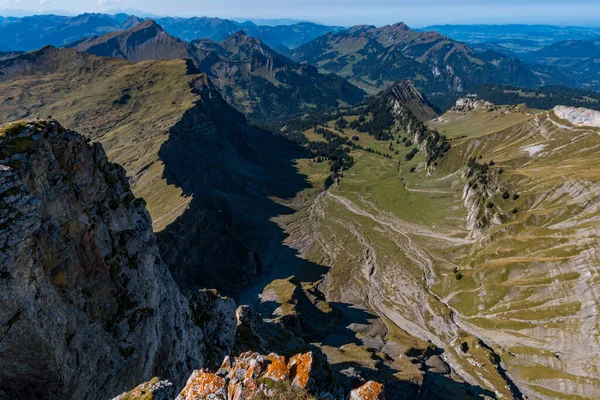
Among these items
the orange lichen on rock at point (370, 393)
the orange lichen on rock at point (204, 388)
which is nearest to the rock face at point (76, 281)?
the orange lichen on rock at point (204, 388)

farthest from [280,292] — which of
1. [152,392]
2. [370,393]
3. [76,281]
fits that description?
[370,393]

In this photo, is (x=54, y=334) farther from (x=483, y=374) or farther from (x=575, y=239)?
(x=575, y=239)

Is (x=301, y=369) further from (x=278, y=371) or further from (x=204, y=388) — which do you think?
(x=204, y=388)

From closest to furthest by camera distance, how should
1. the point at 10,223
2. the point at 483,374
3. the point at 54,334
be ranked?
the point at 10,223 → the point at 54,334 → the point at 483,374

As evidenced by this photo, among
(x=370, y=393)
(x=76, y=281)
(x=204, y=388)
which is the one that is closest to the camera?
(x=370, y=393)

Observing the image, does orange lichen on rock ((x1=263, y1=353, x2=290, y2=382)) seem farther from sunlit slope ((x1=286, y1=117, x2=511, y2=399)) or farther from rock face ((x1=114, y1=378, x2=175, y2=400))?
sunlit slope ((x1=286, y1=117, x2=511, y2=399))

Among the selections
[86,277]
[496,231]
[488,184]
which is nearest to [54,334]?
[86,277]
